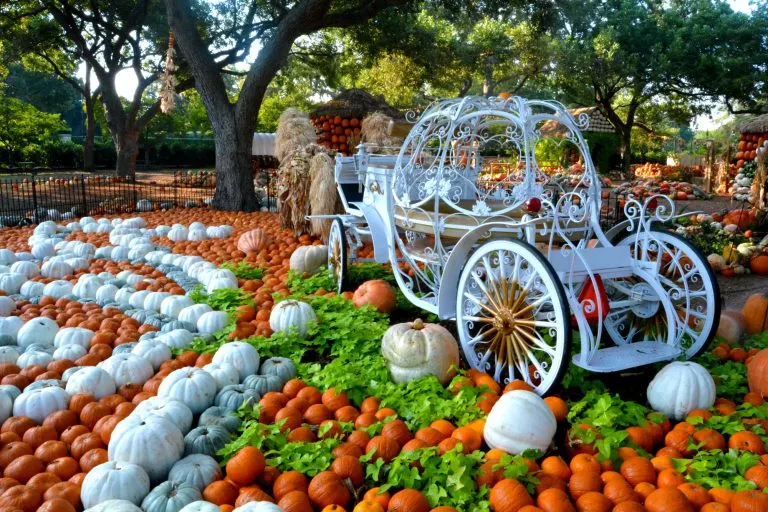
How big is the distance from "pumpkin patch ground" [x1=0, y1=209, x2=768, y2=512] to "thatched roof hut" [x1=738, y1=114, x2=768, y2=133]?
15.8m

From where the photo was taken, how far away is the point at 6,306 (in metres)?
5.54

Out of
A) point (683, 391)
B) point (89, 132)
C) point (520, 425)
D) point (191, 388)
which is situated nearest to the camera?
point (520, 425)

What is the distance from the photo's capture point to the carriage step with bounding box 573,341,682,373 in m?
3.48

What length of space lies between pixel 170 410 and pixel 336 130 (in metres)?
13.6

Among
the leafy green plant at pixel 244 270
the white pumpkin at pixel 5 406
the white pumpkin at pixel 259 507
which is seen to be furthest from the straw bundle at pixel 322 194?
the white pumpkin at pixel 259 507

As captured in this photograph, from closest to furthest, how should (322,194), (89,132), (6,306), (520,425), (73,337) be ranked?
(520,425)
(73,337)
(6,306)
(322,194)
(89,132)

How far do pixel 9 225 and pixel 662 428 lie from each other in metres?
11.6

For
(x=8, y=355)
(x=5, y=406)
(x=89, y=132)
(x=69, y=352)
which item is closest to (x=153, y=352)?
(x=69, y=352)

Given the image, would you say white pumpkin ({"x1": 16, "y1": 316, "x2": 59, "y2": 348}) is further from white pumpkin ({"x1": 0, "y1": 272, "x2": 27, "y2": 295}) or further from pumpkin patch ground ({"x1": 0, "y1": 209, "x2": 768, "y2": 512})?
white pumpkin ({"x1": 0, "y1": 272, "x2": 27, "y2": 295})

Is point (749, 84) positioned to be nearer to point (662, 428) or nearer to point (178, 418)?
point (662, 428)

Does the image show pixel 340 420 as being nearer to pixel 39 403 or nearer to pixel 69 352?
pixel 39 403

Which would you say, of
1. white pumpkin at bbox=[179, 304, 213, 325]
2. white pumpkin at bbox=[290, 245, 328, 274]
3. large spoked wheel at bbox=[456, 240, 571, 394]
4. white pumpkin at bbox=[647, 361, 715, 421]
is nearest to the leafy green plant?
white pumpkin at bbox=[290, 245, 328, 274]

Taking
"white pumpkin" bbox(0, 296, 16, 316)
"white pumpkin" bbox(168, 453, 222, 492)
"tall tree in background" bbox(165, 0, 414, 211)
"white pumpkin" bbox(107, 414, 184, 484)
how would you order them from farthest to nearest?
"tall tree in background" bbox(165, 0, 414, 211) → "white pumpkin" bbox(0, 296, 16, 316) → "white pumpkin" bbox(107, 414, 184, 484) → "white pumpkin" bbox(168, 453, 222, 492)

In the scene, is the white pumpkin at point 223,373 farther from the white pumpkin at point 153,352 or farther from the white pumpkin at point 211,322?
the white pumpkin at point 211,322
